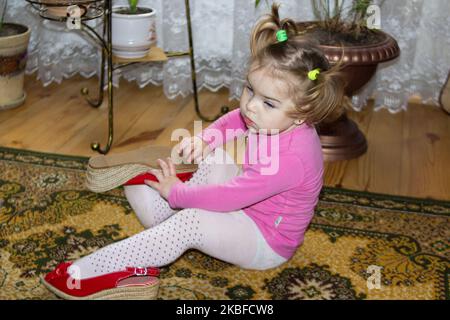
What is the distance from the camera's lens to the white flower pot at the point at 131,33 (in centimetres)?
196

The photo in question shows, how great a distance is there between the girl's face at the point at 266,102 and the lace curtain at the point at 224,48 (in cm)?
106

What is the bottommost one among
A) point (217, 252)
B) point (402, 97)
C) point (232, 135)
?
point (402, 97)

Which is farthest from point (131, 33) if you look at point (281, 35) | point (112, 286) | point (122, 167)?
point (112, 286)

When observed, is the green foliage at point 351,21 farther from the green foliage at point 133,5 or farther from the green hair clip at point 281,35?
the green hair clip at point 281,35

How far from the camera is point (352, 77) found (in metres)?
1.86

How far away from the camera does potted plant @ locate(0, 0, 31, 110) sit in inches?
82.9

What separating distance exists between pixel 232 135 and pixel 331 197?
0.41 m

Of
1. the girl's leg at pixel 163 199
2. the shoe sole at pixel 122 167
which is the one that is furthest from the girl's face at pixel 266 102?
the shoe sole at pixel 122 167

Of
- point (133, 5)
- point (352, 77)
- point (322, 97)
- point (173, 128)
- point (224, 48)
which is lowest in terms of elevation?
point (173, 128)

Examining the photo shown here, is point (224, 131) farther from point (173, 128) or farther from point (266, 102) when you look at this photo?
point (173, 128)

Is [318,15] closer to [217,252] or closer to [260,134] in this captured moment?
[260,134]

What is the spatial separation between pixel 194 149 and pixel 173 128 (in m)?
0.71

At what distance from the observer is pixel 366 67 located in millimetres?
1846
